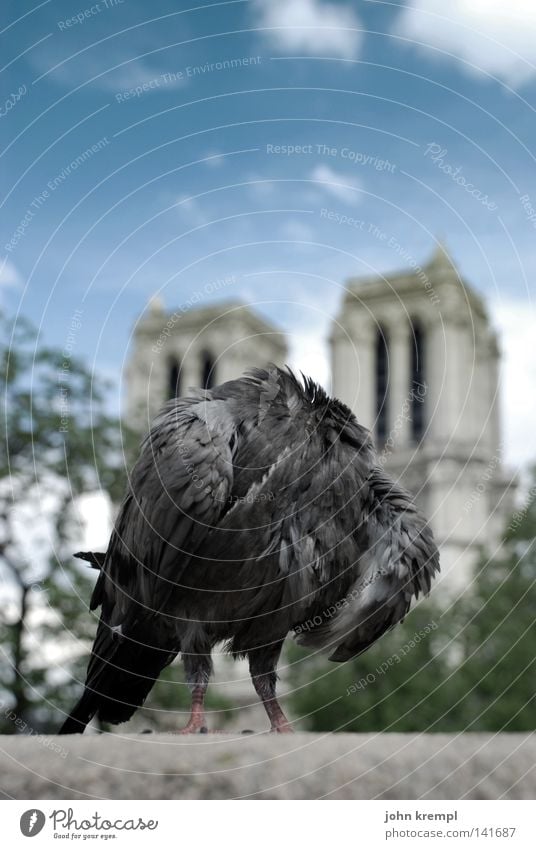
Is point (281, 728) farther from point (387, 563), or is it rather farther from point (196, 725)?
point (387, 563)

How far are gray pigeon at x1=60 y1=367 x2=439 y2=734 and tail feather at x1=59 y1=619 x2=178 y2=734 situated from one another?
0.15 feet

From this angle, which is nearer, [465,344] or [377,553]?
[377,553]

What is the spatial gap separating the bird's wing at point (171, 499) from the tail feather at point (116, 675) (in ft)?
0.50

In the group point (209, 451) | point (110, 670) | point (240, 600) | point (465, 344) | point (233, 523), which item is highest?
point (465, 344)

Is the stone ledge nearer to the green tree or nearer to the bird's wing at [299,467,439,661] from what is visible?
the bird's wing at [299,467,439,661]

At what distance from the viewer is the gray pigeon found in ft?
14.5

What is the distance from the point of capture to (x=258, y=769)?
147 inches

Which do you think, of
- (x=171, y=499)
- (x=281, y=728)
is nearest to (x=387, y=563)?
(x=281, y=728)

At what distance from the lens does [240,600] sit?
449cm

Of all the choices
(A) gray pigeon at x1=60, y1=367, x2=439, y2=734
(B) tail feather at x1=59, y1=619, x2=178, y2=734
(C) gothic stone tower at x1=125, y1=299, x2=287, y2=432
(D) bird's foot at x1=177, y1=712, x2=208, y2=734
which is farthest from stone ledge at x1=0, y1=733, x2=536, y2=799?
(C) gothic stone tower at x1=125, y1=299, x2=287, y2=432

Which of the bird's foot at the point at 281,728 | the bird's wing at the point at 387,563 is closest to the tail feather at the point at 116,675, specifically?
the bird's foot at the point at 281,728
